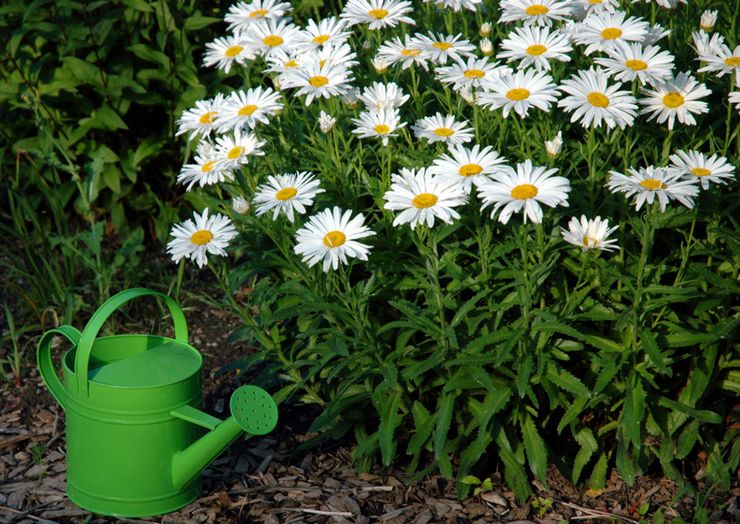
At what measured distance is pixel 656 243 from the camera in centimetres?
319

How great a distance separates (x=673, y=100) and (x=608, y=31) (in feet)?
1.01

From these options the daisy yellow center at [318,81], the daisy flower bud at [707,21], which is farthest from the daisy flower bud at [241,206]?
the daisy flower bud at [707,21]

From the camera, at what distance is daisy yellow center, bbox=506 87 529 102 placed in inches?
110

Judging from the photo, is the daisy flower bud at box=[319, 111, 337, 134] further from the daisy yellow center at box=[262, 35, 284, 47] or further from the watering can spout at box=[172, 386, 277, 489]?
the watering can spout at box=[172, 386, 277, 489]

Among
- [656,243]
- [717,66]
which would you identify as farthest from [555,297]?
[717,66]

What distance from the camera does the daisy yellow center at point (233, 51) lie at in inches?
136

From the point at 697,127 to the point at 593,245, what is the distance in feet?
2.56

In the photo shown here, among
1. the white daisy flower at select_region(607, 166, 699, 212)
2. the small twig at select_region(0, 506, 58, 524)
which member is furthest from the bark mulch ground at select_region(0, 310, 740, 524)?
the white daisy flower at select_region(607, 166, 699, 212)

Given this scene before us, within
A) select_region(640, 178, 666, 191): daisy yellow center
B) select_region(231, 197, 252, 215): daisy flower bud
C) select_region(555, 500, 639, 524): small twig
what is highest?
select_region(640, 178, 666, 191): daisy yellow center

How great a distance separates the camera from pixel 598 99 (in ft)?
9.17

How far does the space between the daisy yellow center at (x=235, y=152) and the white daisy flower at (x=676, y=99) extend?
126 cm

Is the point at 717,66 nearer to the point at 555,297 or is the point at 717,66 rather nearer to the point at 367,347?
the point at 555,297

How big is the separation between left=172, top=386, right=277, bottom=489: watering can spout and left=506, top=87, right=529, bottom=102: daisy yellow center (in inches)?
45.1

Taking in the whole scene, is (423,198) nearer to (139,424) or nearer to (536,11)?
(536,11)
